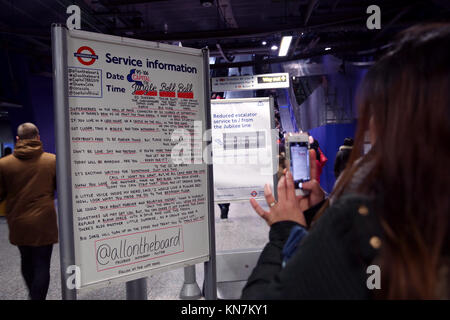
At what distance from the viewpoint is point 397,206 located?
1.87ft

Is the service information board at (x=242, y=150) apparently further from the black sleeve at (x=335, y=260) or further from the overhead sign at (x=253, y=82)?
the overhead sign at (x=253, y=82)

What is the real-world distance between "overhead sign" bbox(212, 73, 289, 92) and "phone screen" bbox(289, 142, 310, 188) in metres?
6.28

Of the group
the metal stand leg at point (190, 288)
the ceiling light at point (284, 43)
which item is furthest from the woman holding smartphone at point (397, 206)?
the ceiling light at point (284, 43)

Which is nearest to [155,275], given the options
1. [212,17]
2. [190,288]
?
[190,288]

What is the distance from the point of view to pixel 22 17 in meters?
6.96

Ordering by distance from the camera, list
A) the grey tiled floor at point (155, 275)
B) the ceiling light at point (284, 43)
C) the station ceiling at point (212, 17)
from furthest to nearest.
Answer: the ceiling light at point (284, 43) → the station ceiling at point (212, 17) → the grey tiled floor at point (155, 275)

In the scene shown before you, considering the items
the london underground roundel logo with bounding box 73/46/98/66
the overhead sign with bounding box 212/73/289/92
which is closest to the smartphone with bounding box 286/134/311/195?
the london underground roundel logo with bounding box 73/46/98/66

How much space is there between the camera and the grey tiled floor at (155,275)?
3219 mm

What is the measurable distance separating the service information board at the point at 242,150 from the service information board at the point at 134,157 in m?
0.91

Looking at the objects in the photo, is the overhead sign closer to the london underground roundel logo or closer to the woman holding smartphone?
the london underground roundel logo

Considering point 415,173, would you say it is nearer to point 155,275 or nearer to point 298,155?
point 298,155

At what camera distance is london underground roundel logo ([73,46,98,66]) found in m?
1.50
